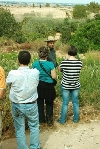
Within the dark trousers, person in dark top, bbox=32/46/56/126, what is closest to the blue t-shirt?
person in dark top, bbox=32/46/56/126

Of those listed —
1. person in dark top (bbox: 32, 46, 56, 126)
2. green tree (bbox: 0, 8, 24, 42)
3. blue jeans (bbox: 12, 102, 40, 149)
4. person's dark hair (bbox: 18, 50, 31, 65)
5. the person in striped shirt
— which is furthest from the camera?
green tree (bbox: 0, 8, 24, 42)

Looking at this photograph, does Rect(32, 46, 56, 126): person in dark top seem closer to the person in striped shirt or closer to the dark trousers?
the dark trousers

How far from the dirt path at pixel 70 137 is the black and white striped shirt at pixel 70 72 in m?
0.85

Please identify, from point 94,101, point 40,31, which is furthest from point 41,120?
point 40,31

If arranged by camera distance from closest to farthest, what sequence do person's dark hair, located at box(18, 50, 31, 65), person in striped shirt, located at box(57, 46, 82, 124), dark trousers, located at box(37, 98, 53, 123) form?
person's dark hair, located at box(18, 50, 31, 65), person in striped shirt, located at box(57, 46, 82, 124), dark trousers, located at box(37, 98, 53, 123)

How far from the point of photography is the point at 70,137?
6.55 meters

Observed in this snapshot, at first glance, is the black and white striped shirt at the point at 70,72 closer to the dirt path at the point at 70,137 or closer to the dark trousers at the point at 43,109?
the dark trousers at the point at 43,109

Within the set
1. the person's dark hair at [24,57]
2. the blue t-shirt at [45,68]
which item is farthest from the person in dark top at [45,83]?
the person's dark hair at [24,57]

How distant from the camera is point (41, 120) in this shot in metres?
7.02

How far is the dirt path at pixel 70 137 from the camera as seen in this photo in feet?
20.4

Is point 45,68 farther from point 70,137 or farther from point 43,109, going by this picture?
point 70,137

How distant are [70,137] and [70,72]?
1.23m

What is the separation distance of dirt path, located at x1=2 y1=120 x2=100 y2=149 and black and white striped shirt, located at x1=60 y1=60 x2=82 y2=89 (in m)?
0.85

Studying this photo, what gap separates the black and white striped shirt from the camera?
6.59 metres
